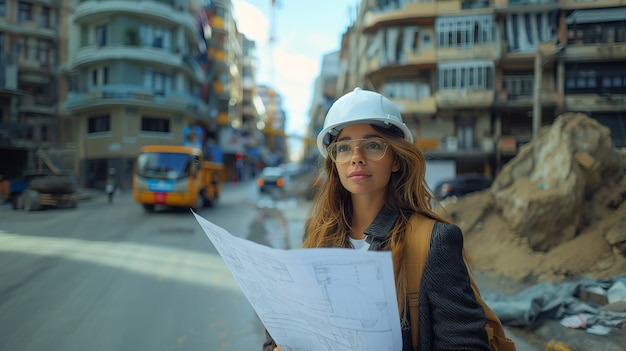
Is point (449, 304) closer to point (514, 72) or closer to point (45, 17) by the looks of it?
point (45, 17)

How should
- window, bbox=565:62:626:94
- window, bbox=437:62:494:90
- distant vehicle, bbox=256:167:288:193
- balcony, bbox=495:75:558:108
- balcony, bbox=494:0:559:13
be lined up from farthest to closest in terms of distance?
distant vehicle, bbox=256:167:288:193
window, bbox=437:62:494:90
balcony, bbox=495:75:558:108
balcony, bbox=494:0:559:13
window, bbox=565:62:626:94

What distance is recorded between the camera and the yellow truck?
458cm

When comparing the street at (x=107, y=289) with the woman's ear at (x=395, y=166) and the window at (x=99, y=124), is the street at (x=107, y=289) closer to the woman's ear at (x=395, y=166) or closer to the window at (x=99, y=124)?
the window at (x=99, y=124)

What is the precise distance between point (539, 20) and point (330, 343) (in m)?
4.96

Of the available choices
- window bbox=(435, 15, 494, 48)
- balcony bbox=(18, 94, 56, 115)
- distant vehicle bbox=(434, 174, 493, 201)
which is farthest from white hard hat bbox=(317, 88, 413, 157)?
distant vehicle bbox=(434, 174, 493, 201)

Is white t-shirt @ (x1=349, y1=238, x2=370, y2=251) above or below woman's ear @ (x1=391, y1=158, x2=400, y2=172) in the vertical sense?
below

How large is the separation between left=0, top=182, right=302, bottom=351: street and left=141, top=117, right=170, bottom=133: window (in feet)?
2.38

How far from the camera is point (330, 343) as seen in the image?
1.15 m

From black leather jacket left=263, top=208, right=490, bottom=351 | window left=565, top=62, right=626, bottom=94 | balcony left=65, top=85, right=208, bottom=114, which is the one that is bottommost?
black leather jacket left=263, top=208, right=490, bottom=351

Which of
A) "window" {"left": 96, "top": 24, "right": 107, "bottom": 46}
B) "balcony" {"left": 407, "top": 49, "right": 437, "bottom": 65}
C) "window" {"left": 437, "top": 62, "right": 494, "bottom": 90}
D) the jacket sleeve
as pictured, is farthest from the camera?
"balcony" {"left": 407, "top": 49, "right": 437, "bottom": 65}

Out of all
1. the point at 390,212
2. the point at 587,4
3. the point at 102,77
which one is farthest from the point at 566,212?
the point at 102,77

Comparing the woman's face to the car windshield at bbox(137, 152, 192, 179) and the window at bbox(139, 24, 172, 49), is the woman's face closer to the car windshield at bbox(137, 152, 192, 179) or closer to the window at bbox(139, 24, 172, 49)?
the car windshield at bbox(137, 152, 192, 179)

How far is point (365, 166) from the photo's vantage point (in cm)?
151

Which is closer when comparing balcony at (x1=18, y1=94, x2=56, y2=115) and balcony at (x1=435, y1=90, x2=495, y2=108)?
balcony at (x1=18, y1=94, x2=56, y2=115)
